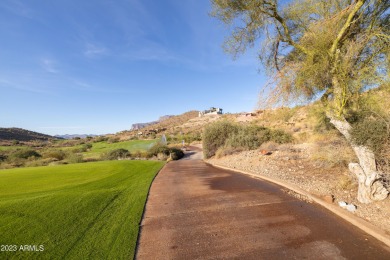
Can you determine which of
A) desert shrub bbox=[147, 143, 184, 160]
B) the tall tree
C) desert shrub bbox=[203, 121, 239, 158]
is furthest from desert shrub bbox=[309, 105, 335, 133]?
desert shrub bbox=[147, 143, 184, 160]

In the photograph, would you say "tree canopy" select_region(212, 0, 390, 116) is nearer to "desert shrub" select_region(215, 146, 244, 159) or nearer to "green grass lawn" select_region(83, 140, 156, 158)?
"desert shrub" select_region(215, 146, 244, 159)

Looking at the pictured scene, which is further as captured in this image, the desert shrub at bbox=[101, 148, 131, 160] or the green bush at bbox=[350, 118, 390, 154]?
the desert shrub at bbox=[101, 148, 131, 160]

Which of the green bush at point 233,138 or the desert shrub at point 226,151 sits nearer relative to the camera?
the desert shrub at point 226,151

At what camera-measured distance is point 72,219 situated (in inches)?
209

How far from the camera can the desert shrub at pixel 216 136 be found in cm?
1952

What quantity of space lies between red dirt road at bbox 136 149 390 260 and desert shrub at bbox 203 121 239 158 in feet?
40.0

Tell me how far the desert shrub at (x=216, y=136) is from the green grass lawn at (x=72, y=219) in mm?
11257

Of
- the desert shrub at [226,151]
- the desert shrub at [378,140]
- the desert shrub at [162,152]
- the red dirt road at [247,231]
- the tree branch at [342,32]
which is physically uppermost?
the tree branch at [342,32]

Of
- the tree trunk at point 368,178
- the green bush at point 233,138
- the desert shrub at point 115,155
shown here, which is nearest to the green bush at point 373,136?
the tree trunk at point 368,178

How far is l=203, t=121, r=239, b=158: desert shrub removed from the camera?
19.5 meters

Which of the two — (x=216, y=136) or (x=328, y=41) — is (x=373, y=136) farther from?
(x=216, y=136)

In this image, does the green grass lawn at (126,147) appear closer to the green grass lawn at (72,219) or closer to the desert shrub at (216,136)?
the desert shrub at (216,136)

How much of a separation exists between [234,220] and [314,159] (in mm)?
7332

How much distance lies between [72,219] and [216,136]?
605 inches
